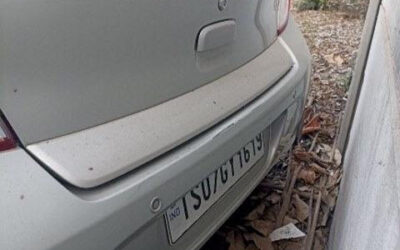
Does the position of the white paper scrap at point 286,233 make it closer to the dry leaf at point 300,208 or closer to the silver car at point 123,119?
the dry leaf at point 300,208

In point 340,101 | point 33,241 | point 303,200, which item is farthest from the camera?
point 340,101

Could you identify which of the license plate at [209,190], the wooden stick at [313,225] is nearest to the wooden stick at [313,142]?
the wooden stick at [313,225]

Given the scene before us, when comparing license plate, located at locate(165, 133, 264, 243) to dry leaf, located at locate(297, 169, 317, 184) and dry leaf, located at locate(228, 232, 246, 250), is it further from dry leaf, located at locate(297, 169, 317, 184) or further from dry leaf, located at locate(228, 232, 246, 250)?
dry leaf, located at locate(297, 169, 317, 184)

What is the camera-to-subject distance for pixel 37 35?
1.05 meters

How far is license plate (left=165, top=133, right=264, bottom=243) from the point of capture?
4.58 ft

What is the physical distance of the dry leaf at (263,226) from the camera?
2.33 meters

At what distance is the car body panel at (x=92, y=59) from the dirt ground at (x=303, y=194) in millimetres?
1045

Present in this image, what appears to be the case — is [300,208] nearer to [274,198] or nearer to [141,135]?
[274,198]

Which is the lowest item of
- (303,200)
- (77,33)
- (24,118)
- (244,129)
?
(303,200)

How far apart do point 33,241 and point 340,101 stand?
3.02 m

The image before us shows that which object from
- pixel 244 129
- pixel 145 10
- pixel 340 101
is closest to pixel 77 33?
pixel 145 10

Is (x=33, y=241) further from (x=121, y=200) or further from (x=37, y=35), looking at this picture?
(x=37, y=35)

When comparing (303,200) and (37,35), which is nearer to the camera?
(37,35)

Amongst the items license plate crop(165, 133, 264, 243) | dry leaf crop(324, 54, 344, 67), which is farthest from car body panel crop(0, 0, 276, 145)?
dry leaf crop(324, 54, 344, 67)
